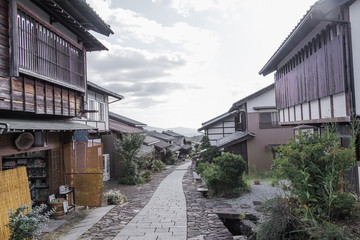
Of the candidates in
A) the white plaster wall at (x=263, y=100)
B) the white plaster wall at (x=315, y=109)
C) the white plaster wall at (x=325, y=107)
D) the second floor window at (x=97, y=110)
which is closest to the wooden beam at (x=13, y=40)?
the second floor window at (x=97, y=110)

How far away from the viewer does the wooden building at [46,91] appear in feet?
24.7

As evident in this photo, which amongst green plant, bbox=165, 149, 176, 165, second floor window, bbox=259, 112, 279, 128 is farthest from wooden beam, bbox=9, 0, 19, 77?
green plant, bbox=165, 149, 176, 165

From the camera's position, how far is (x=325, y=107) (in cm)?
920

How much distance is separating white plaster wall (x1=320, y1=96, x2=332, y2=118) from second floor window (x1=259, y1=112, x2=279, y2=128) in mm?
13959

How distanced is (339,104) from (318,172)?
134 inches

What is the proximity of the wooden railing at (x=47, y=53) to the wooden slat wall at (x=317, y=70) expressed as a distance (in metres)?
9.74

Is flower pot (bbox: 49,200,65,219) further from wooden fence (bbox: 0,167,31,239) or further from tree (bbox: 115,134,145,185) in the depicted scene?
tree (bbox: 115,134,145,185)

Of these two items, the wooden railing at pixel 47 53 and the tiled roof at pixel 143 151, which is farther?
the tiled roof at pixel 143 151

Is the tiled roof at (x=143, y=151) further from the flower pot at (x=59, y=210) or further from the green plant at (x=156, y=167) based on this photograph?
the flower pot at (x=59, y=210)

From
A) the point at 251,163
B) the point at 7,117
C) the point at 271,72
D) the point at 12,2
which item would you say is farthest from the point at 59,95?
the point at 251,163

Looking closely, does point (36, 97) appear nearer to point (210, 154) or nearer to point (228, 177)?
point (228, 177)

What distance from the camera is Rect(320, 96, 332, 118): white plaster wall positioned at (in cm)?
892

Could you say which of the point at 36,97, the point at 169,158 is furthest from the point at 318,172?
the point at 169,158

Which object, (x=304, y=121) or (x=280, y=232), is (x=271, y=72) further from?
(x=280, y=232)
